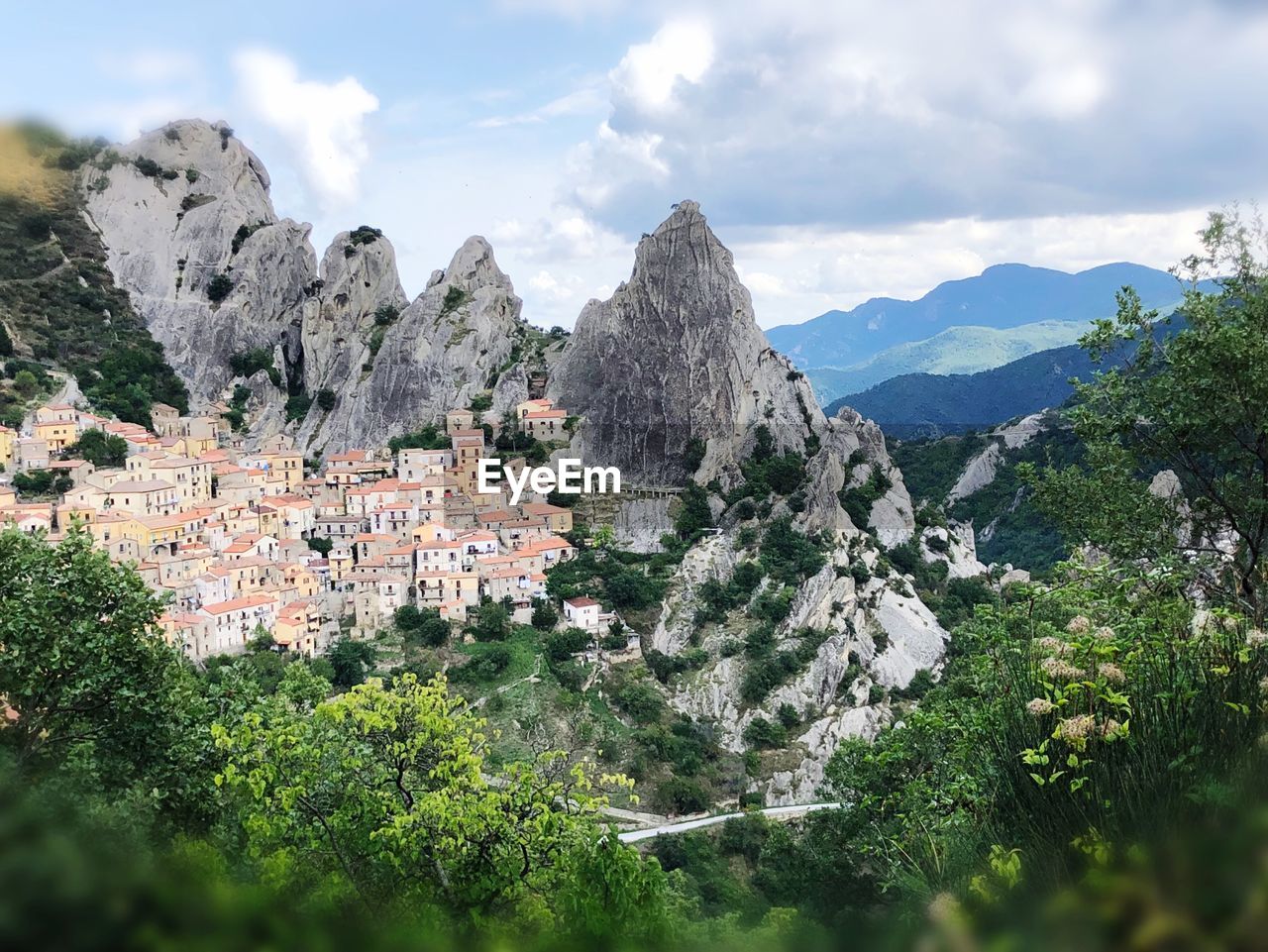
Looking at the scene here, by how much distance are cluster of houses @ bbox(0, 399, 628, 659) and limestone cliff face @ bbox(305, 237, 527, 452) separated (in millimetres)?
6132

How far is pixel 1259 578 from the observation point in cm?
594

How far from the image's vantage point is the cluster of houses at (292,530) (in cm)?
3036

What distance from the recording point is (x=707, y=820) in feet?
80.8

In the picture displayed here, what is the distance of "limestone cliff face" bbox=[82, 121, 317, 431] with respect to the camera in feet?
169

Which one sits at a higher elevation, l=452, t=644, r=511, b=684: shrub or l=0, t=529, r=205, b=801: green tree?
l=0, t=529, r=205, b=801: green tree

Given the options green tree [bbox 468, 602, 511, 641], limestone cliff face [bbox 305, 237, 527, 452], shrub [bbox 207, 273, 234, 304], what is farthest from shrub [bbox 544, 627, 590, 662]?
shrub [bbox 207, 273, 234, 304]

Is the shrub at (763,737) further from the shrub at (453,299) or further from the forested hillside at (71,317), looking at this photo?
the shrub at (453,299)

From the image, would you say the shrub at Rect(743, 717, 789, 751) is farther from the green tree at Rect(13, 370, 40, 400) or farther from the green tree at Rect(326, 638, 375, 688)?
the green tree at Rect(13, 370, 40, 400)

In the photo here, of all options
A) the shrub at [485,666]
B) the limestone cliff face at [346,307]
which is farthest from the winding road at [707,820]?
the limestone cliff face at [346,307]

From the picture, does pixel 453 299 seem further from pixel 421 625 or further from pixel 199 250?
pixel 421 625

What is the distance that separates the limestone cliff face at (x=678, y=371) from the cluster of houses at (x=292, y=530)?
18.7 ft

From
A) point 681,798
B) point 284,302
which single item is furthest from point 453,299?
point 681,798

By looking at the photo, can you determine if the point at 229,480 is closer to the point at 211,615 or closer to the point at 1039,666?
the point at 211,615

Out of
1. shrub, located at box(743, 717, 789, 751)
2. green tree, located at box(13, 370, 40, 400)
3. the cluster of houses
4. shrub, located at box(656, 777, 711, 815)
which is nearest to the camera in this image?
shrub, located at box(656, 777, 711, 815)
